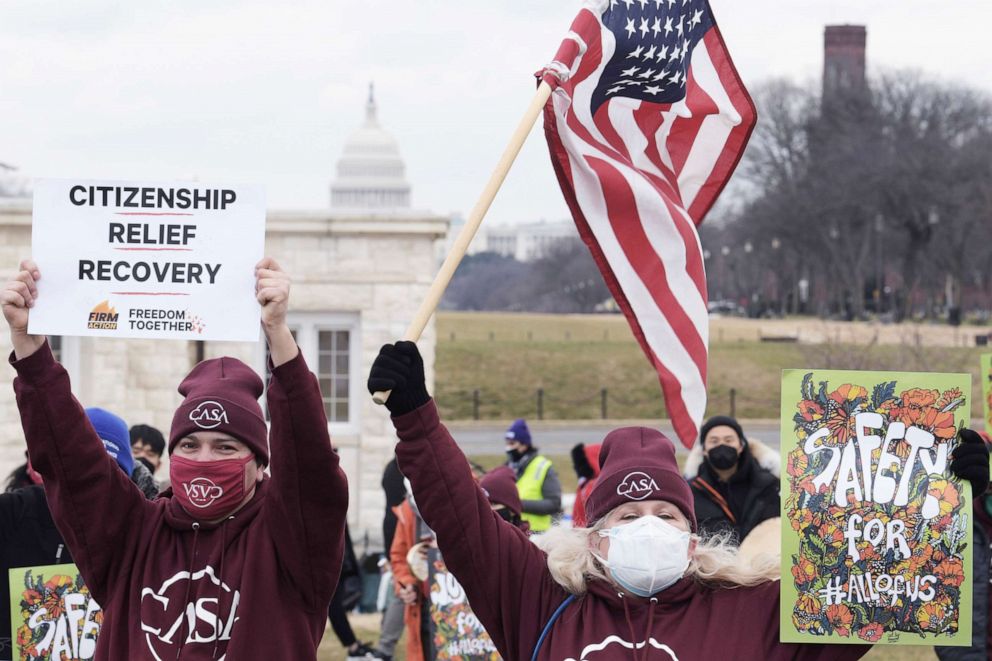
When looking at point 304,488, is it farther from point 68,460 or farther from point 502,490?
point 502,490

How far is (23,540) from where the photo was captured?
219 inches

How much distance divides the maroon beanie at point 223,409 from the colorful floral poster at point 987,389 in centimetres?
310

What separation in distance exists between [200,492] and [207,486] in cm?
2

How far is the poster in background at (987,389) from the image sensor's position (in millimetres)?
6082

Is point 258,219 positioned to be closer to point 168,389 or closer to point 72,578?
point 72,578

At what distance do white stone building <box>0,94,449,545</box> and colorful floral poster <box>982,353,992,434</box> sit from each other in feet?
33.3

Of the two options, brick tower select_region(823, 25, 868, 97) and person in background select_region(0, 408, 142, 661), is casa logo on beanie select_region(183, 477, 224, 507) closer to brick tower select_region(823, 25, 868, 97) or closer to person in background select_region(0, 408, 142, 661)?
person in background select_region(0, 408, 142, 661)

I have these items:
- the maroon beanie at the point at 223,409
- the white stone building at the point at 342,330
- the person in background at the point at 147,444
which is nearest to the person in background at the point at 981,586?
the maroon beanie at the point at 223,409

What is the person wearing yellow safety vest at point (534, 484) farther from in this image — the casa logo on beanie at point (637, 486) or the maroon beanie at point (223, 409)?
the casa logo on beanie at point (637, 486)

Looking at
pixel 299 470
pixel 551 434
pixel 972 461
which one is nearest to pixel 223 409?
pixel 299 470

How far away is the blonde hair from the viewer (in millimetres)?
3846

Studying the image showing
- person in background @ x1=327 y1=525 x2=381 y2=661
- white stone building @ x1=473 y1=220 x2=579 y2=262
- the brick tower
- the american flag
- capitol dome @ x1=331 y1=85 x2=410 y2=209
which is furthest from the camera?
white stone building @ x1=473 y1=220 x2=579 y2=262

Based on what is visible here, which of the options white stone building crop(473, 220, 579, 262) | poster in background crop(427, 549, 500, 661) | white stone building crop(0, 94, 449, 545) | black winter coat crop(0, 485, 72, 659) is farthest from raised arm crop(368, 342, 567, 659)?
white stone building crop(473, 220, 579, 262)

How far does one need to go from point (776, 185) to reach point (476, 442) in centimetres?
4719
